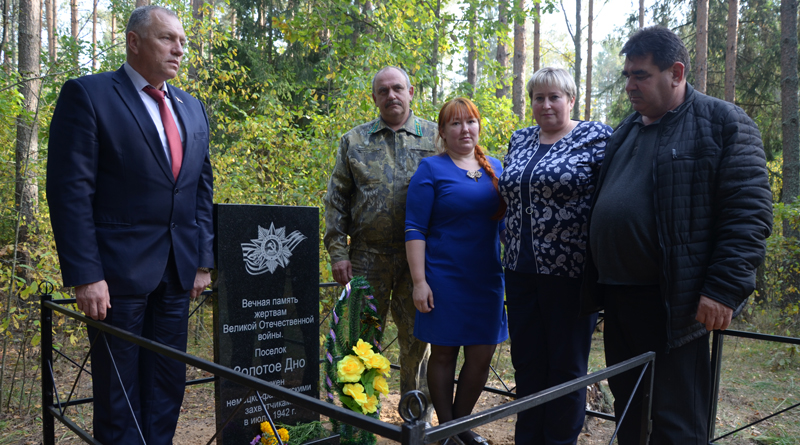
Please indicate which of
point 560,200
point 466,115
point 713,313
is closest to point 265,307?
point 466,115

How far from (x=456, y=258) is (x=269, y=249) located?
1087 millimetres

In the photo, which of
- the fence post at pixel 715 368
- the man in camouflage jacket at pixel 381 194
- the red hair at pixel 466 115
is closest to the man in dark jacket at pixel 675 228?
the fence post at pixel 715 368

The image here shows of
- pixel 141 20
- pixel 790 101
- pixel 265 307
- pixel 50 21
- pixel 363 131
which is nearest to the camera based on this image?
pixel 141 20

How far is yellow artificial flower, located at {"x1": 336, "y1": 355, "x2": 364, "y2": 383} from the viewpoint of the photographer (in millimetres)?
Result: 2650

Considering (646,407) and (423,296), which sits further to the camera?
(423,296)

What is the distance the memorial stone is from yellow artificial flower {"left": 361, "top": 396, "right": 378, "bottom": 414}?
620mm

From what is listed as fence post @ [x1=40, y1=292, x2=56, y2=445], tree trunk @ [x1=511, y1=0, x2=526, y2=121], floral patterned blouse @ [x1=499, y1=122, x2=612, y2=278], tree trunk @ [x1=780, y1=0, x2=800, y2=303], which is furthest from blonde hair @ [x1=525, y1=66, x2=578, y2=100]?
tree trunk @ [x1=511, y1=0, x2=526, y2=121]

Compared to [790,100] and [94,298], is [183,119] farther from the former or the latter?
[790,100]

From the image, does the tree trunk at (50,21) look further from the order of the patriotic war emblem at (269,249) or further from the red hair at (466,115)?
the red hair at (466,115)

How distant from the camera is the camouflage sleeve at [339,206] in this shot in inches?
127

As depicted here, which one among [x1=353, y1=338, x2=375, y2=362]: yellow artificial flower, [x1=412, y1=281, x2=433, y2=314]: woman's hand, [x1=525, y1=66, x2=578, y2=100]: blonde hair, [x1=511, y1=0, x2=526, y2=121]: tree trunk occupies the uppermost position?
[x1=511, y1=0, x2=526, y2=121]: tree trunk

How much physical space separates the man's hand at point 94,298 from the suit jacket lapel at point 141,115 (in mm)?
560

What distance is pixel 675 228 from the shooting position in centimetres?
198

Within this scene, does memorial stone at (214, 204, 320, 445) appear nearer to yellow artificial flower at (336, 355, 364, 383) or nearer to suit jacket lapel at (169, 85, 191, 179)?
suit jacket lapel at (169, 85, 191, 179)
